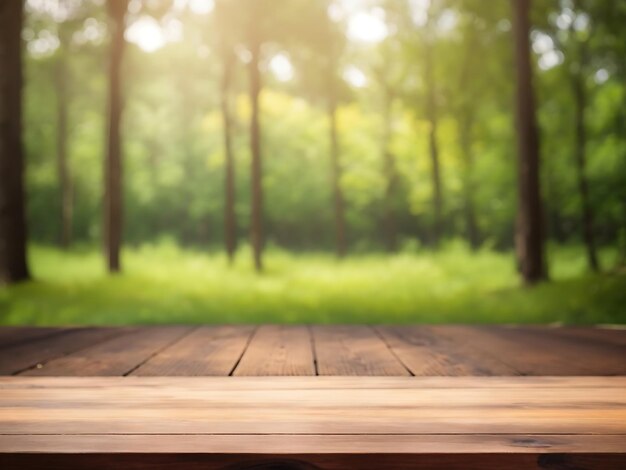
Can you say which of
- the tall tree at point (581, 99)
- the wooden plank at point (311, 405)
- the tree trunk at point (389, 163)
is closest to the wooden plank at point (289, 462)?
the wooden plank at point (311, 405)

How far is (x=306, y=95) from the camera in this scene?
34.4 meters

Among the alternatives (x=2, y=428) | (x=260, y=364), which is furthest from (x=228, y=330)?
(x=2, y=428)

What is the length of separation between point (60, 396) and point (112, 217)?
11.0m

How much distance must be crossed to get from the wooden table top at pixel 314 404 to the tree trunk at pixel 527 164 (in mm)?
7005

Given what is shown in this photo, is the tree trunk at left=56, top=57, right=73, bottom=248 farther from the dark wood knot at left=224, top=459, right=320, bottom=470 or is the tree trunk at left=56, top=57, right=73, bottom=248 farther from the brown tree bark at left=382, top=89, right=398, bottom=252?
the dark wood knot at left=224, top=459, right=320, bottom=470

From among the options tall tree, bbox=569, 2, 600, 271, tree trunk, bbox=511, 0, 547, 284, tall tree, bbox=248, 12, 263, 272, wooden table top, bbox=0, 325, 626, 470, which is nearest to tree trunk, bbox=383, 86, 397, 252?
tall tree, bbox=569, 2, 600, 271

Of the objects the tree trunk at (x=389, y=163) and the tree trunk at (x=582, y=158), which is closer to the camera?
the tree trunk at (x=582, y=158)

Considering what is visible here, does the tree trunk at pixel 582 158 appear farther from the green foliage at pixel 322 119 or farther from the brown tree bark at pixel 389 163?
the brown tree bark at pixel 389 163

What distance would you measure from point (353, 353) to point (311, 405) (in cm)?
97

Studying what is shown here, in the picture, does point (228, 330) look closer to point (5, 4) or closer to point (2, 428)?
point (2, 428)

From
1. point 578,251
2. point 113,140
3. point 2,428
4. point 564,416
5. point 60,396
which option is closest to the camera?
point 2,428

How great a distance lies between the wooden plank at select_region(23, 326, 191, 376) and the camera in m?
2.44

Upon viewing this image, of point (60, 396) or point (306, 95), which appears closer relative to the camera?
point (60, 396)

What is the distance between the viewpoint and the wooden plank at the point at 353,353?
96.3 inches
